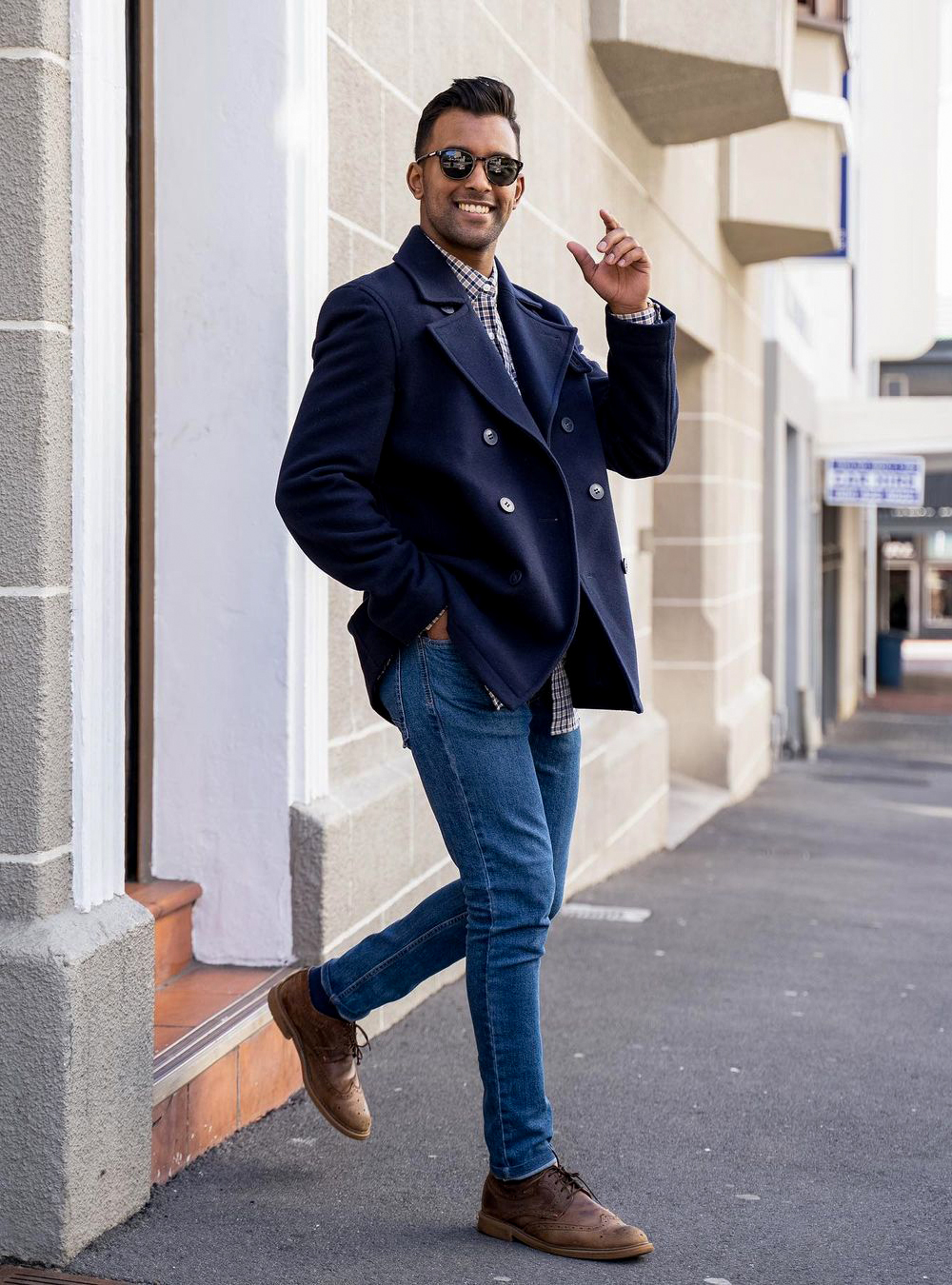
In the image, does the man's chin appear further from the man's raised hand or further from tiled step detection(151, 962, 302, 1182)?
tiled step detection(151, 962, 302, 1182)

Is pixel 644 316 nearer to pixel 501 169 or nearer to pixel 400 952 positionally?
pixel 501 169

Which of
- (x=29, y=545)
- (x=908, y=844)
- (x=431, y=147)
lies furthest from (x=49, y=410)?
(x=908, y=844)

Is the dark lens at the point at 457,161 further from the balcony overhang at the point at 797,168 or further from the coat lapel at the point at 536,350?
the balcony overhang at the point at 797,168

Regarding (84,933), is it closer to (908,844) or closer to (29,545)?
(29,545)

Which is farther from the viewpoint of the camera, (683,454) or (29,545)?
(683,454)

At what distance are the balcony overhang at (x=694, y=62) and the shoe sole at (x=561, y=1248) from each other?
5.63m

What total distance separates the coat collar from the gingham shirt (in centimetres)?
2

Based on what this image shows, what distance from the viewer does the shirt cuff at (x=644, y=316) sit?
3.09m

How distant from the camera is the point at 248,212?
3.89 meters

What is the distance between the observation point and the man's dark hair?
2.96m

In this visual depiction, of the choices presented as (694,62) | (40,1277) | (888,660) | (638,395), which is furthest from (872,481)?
(40,1277)

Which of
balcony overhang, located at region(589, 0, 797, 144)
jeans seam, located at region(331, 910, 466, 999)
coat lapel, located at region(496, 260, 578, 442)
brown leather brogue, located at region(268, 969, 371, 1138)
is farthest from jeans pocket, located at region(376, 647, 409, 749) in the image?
balcony overhang, located at region(589, 0, 797, 144)

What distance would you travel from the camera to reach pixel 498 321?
3072 millimetres

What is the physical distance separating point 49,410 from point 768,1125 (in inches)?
90.7
